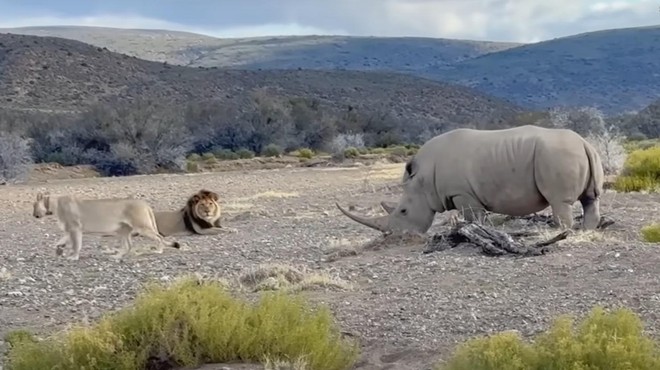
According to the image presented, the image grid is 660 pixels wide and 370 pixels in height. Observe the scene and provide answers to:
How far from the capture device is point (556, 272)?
35.2ft

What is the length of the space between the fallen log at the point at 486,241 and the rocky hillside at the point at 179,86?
146 feet

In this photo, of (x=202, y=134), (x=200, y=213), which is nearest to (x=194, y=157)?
(x=202, y=134)

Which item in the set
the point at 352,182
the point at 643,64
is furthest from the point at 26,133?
the point at 643,64

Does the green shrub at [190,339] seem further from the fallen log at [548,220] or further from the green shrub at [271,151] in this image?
the green shrub at [271,151]

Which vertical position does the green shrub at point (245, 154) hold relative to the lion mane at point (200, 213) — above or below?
below

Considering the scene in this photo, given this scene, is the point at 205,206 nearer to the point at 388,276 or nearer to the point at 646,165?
the point at 388,276

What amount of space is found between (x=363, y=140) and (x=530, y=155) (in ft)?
126

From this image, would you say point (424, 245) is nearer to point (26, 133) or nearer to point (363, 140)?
point (26, 133)

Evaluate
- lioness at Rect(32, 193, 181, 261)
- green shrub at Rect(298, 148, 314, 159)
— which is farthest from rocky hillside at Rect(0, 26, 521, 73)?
lioness at Rect(32, 193, 181, 261)

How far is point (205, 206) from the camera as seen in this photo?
1697cm

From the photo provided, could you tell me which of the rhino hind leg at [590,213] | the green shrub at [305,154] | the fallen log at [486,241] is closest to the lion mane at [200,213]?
the fallen log at [486,241]

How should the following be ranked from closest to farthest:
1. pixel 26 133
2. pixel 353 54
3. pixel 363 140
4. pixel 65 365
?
pixel 65 365, pixel 26 133, pixel 363 140, pixel 353 54

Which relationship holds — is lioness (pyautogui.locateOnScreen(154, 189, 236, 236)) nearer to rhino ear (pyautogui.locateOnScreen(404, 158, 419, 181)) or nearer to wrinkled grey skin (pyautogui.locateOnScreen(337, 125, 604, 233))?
wrinkled grey skin (pyautogui.locateOnScreen(337, 125, 604, 233))

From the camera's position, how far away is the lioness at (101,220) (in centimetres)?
1414
